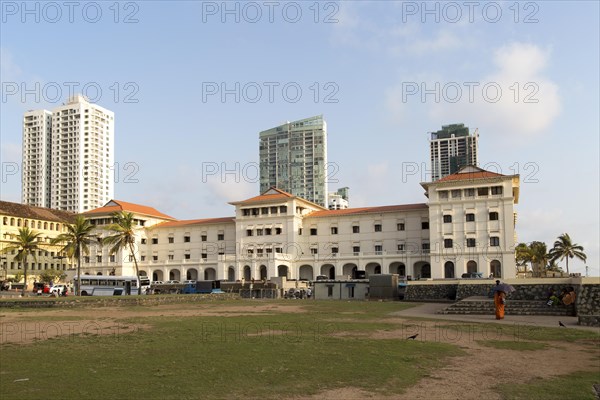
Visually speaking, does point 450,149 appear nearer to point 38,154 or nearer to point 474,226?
point 474,226

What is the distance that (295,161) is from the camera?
18638 centimetres

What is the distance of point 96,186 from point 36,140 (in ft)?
72.5

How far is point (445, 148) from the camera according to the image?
183 m

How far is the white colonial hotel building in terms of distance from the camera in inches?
2675

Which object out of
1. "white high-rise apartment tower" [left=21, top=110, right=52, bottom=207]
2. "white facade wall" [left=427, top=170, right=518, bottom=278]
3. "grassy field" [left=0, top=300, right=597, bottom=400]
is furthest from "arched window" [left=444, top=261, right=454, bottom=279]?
"white high-rise apartment tower" [left=21, top=110, right=52, bottom=207]

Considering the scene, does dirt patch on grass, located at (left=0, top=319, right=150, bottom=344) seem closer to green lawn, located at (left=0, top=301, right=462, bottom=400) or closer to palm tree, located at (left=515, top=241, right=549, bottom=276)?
green lawn, located at (left=0, top=301, right=462, bottom=400)

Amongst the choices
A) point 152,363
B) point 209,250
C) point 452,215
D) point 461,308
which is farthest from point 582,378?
point 209,250

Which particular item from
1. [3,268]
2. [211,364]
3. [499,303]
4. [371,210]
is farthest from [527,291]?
[3,268]

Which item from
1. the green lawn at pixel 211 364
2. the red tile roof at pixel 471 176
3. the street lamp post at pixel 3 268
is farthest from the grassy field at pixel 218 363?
the street lamp post at pixel 3 268

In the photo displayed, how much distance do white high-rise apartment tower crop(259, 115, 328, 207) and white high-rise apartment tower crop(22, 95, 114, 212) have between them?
2035 inches

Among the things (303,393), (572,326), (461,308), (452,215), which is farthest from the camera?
(452,215)

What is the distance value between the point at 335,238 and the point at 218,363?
66.7 meters

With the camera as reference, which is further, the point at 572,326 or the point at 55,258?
the point at 55,258

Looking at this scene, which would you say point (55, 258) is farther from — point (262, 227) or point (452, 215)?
point (452, 215)
